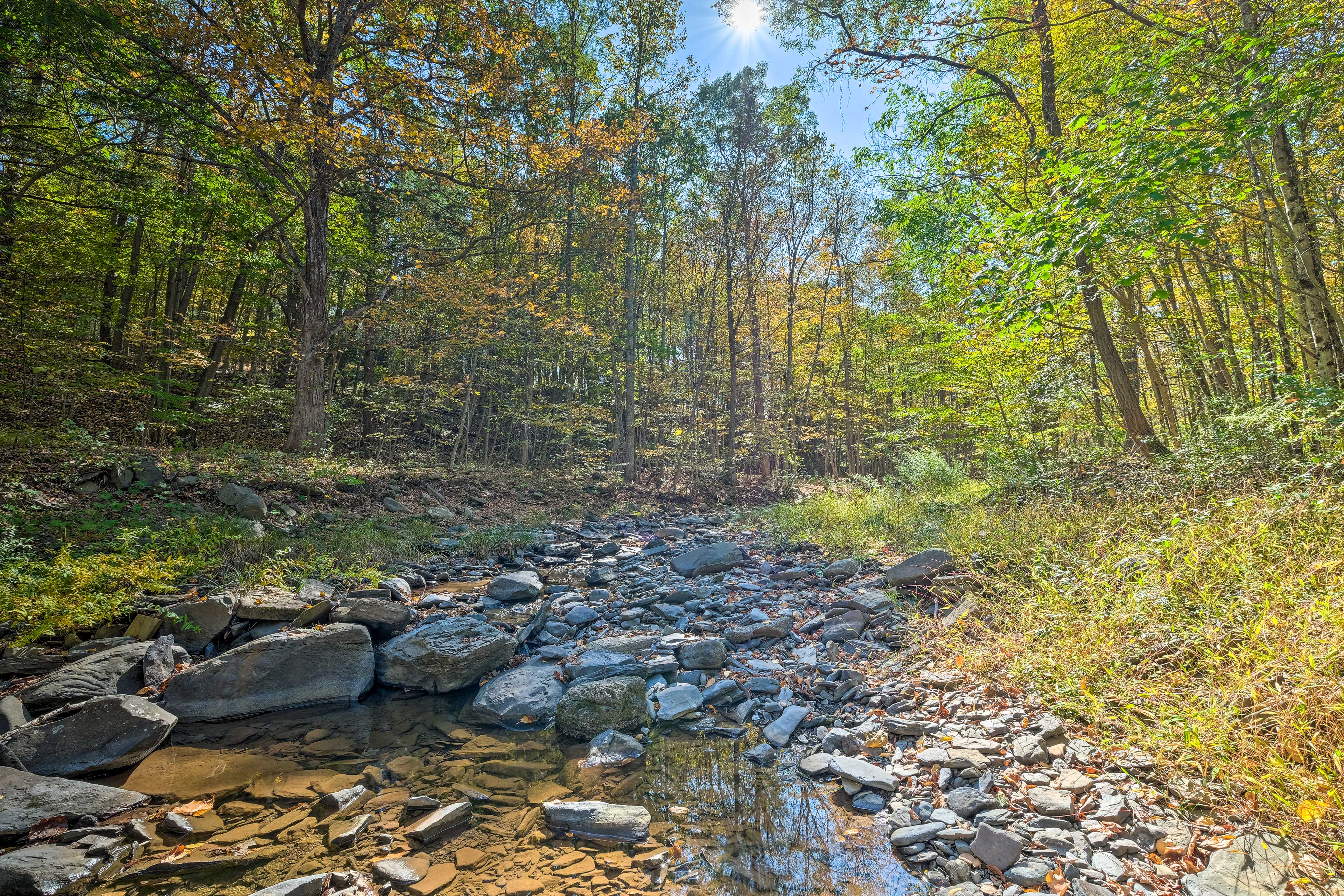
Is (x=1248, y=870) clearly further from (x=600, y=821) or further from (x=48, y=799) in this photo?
(x=48, y=799)

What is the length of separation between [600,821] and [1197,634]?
336cm

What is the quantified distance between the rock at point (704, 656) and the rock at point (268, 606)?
12.3 ft

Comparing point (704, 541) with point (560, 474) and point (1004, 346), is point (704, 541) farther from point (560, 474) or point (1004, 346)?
point (560, 474)

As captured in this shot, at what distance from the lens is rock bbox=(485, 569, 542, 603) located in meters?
6.47

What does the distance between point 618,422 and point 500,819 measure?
49.6ft

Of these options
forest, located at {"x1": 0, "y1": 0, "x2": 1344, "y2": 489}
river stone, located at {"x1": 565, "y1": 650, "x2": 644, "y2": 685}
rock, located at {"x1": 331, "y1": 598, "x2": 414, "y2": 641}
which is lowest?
river stone, located at {"x1": 565, "y1": 650, "x2": 644, "y2": 685}

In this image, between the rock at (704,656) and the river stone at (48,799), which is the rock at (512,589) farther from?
the river stone at (48,799)

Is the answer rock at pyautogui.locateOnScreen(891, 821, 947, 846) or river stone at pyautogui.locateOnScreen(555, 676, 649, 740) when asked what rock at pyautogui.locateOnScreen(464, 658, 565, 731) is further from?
rock at pyautogui.locateOnScreen(891, 821, 947, 846)

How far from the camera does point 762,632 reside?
16.5 ft

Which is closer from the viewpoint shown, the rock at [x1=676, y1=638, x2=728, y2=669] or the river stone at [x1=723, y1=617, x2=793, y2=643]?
the rock at [x1=676, y1=638, x2=728, y2=669]

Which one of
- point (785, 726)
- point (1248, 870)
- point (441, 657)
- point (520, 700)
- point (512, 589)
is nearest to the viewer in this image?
point (1248, 870)

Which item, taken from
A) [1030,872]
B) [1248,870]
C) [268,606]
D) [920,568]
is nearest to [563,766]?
[1030,872]

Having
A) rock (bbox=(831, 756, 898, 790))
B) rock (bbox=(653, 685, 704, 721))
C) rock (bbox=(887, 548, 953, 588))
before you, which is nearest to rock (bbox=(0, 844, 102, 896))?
rock (bbox=(653, 685, 704, 721))

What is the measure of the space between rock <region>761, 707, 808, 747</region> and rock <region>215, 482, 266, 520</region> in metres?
7.40
